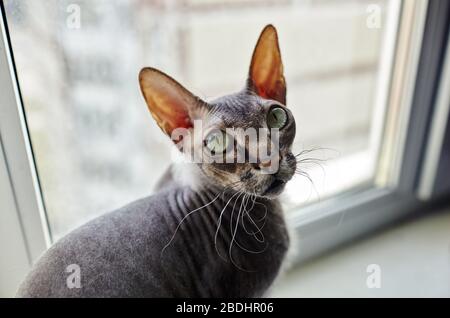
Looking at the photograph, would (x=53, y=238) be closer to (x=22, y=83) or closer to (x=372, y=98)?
(x=22, y=83)

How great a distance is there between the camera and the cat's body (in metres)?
0.56

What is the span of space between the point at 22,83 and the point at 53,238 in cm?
24

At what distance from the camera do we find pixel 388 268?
915 mm

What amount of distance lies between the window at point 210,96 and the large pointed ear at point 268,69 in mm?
105

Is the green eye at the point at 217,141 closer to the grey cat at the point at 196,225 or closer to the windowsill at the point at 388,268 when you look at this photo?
the grey cat at the point at 196,225

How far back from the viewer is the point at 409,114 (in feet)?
3.13

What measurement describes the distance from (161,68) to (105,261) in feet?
1.11
